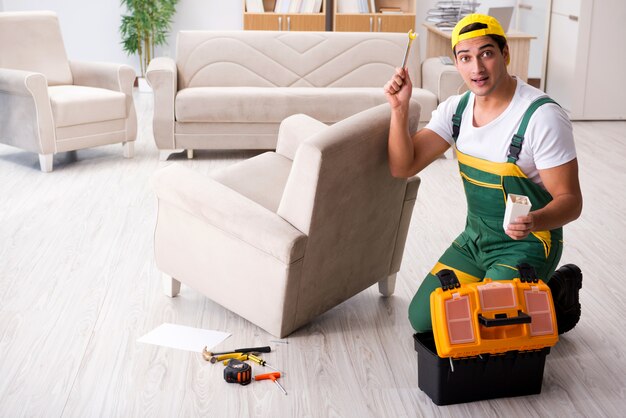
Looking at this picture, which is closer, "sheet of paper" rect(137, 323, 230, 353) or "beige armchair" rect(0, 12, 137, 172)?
"sheet of paper" rect(137, 323, 230, 353)

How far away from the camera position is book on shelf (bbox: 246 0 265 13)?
25.0 ft

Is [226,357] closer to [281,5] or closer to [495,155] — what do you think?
[495,155]

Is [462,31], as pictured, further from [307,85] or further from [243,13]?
[243,13]

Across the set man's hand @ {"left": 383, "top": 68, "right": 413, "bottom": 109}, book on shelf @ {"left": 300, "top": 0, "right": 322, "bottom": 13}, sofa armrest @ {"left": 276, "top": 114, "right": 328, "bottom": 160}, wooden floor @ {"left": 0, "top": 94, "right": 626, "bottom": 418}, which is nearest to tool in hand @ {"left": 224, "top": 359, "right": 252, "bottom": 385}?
wooden floor @ {"left": 0, "top": 94, "right": 626, "bottom": 418}

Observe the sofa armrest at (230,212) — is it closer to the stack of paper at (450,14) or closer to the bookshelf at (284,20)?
the stack of paper at (450,14)

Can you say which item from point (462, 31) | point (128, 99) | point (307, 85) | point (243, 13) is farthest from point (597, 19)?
point (462, 31)

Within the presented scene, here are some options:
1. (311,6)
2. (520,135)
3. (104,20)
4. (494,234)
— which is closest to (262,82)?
(311,6)

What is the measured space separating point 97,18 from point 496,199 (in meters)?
6.30

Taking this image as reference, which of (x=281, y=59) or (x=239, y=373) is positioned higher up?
(x=281, y=59)

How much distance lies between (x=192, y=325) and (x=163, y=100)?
2.66 metres

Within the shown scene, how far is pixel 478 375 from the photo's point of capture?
250 cm

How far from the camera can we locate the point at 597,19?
657 centimetres

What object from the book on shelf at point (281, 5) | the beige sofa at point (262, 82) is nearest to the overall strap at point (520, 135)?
the beige sofa at point (262, 82)

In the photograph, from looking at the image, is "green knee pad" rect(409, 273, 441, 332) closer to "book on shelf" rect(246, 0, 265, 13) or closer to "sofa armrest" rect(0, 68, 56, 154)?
"sofa armrest" rect(0, 68, 56, 154)
